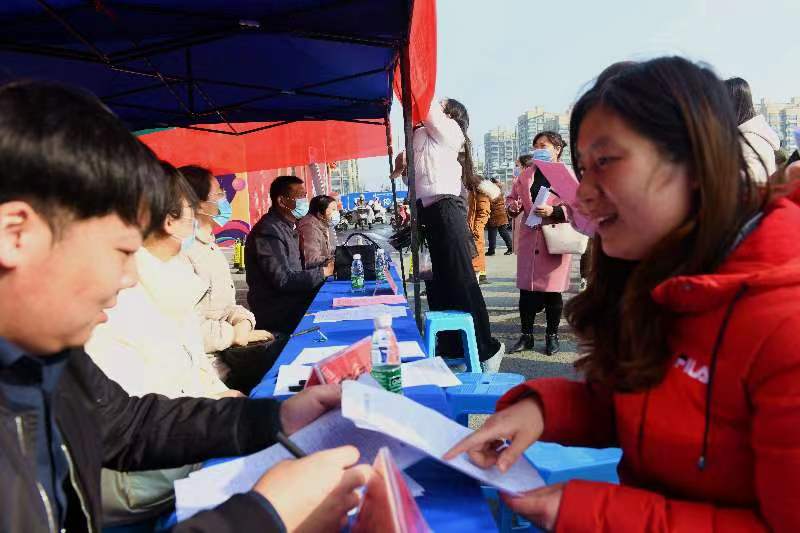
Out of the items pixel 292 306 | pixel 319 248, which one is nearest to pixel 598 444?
Result: pixel 292 306

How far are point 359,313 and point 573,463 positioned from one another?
145 centimetres

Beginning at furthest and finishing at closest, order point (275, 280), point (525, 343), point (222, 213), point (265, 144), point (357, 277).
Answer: point (265, 144)
point (525, 343)
point (275, 280)
point (357, 277)
point (222, 213)

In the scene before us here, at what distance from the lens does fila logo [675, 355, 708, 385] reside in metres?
0.82

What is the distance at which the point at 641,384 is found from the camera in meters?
0.90

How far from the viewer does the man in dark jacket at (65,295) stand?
0.71 m

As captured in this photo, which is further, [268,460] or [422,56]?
[422,56]

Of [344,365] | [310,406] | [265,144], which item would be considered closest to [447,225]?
[344,365]

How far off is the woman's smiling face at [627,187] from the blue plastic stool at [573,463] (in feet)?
2.76

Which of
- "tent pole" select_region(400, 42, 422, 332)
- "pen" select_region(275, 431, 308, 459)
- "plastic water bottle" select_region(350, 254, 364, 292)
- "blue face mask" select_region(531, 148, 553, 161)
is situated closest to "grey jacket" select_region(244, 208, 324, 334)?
"plastic water bottle" select_region(350, 254, 364, 292)

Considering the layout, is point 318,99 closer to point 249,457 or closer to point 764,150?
point 764,150

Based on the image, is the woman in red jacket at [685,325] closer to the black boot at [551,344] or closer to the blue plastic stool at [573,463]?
the blue plastic stool at [573,463]

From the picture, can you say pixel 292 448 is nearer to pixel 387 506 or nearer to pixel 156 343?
pixel 387 506

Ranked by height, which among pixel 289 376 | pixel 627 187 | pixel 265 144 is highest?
pixel 265 144

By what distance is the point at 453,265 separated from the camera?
12.7ft
